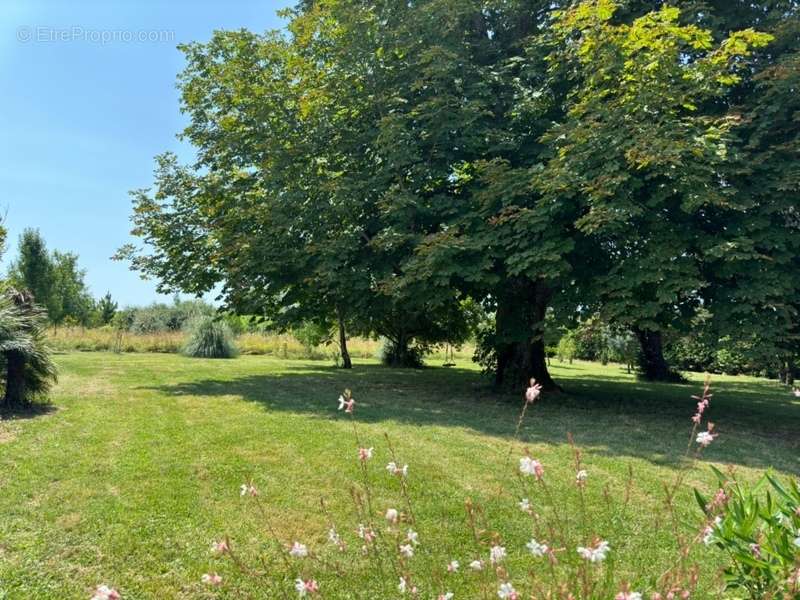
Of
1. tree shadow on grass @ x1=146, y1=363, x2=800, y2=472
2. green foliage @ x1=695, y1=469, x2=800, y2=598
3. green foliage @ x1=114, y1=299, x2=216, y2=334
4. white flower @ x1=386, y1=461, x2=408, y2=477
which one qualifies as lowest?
tree shadow on grass @ x1=146, y1=363, x2=800, y2=472

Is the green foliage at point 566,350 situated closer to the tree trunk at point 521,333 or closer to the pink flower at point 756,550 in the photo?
the tree trunk at point 521,333

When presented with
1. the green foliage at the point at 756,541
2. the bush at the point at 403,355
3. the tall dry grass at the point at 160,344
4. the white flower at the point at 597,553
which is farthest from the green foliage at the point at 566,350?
the white flower at the point at 597,553

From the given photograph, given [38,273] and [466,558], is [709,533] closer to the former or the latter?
[466,558]

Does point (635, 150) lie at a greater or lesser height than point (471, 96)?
lesser

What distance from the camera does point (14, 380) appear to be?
647 centimetres

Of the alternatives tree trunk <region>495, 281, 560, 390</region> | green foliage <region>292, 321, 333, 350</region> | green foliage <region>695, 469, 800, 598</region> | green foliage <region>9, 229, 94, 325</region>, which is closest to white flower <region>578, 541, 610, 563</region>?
green foliage <region>695, 469, 800, 598</region>

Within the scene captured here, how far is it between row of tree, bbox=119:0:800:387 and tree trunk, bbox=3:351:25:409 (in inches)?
169

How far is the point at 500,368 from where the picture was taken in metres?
11.0

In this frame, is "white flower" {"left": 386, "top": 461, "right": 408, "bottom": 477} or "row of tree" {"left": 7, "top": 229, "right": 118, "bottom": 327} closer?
"white flower" {"left": 386, "top": 461, "right": 408, "bottom": 477}

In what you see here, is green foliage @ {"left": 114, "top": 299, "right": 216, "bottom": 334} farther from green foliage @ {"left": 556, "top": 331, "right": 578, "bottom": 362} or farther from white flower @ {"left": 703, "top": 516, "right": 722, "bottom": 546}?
white flower @ {"left": 703, "top": 516, "right": 722, "bottom": 546}

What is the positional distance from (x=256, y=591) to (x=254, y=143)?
31.3 ft

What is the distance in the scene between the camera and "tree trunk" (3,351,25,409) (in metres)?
6.38

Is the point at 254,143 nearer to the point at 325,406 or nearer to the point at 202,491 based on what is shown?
the point at 325,406

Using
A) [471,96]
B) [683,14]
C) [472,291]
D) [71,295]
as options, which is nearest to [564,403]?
[472,291]
